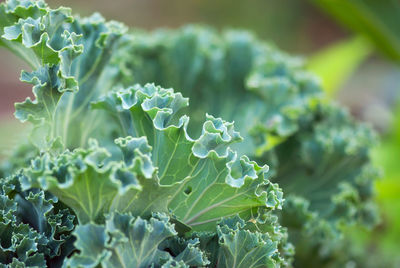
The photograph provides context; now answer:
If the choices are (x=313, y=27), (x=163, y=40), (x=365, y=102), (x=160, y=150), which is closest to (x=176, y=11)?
(x=313, y=27)

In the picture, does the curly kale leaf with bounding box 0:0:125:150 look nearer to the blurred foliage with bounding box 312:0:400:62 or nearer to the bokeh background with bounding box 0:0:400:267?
the bokeh background with bounding box 0:0:400:267

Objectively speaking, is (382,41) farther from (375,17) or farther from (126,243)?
(126,243)

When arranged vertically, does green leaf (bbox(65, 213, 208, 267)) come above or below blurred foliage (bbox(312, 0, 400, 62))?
below

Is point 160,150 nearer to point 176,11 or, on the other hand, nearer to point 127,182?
point 127,182

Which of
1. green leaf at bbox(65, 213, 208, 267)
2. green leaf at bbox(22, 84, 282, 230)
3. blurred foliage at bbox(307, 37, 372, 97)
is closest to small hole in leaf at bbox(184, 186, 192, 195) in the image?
green leaf at bbox(22, 84, 282, 230)

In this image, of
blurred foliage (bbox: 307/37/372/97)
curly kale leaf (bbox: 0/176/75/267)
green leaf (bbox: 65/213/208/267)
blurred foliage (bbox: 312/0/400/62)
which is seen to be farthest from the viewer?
blurred foliage (bbox: 307/37/372/97)

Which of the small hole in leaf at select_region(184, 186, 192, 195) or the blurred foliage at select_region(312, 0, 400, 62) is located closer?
the small hole in leaf at select_region(184, 186, 192, 195)

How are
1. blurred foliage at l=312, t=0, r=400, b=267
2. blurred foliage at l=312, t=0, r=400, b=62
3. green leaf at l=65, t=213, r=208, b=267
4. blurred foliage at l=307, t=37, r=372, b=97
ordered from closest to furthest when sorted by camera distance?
green leaf at l=65, t=213, r=208, b=267 → blurred foliage at l=312, t=0, r=400, b=267 → blurred foliage at l=312, t=0, r=400, b=62 → blurred foliage at l=307, t=37, r=372, b=97

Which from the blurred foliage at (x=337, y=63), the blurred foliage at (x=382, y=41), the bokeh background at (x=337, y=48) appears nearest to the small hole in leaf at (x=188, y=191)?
the bokeh background at (x=337, y=48)

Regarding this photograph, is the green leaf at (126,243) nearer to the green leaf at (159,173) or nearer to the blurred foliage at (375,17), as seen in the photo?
the green leaf at (159,173)
